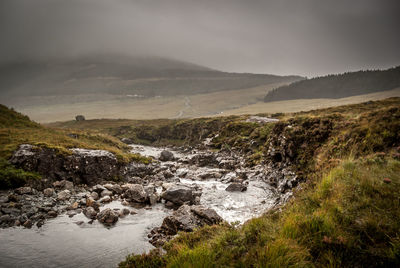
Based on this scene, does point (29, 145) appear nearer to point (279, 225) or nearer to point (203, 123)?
point (279, 225)

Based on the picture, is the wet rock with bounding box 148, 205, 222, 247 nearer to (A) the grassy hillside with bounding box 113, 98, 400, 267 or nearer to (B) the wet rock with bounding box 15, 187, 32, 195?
(A) the grassy hillside with bounding box 113, 98, 400, 267

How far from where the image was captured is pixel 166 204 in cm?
1517

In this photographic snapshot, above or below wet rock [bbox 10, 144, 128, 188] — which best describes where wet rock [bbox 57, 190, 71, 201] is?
below

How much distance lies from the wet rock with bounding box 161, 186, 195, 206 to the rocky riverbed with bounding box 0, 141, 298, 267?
0.25 feet

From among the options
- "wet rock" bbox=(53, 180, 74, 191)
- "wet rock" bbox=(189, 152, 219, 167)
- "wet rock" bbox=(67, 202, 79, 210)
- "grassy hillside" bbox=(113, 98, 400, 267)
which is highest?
"grassy hillside" bbox=(113, 98, 400, 267)

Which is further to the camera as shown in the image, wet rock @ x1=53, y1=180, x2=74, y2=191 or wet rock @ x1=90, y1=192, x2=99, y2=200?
wet rock @ x1=53, y1=180, x2=74, y2=191

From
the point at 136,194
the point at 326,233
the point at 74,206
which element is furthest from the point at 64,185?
the point at 326,233

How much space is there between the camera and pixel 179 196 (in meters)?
15.5

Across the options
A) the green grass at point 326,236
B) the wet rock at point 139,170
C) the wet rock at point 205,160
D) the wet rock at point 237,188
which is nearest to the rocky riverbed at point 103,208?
the wet rock at point 237,188

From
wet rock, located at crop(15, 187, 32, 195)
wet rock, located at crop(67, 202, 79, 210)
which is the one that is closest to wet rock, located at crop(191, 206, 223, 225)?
wet rock, located at crop(67, 202, 79, 210)

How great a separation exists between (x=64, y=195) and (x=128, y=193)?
4531mm

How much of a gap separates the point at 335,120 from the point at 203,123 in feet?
177

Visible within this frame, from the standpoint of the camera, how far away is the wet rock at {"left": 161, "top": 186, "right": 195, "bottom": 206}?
15.2 m

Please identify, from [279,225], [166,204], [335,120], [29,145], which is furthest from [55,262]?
[335,120]
